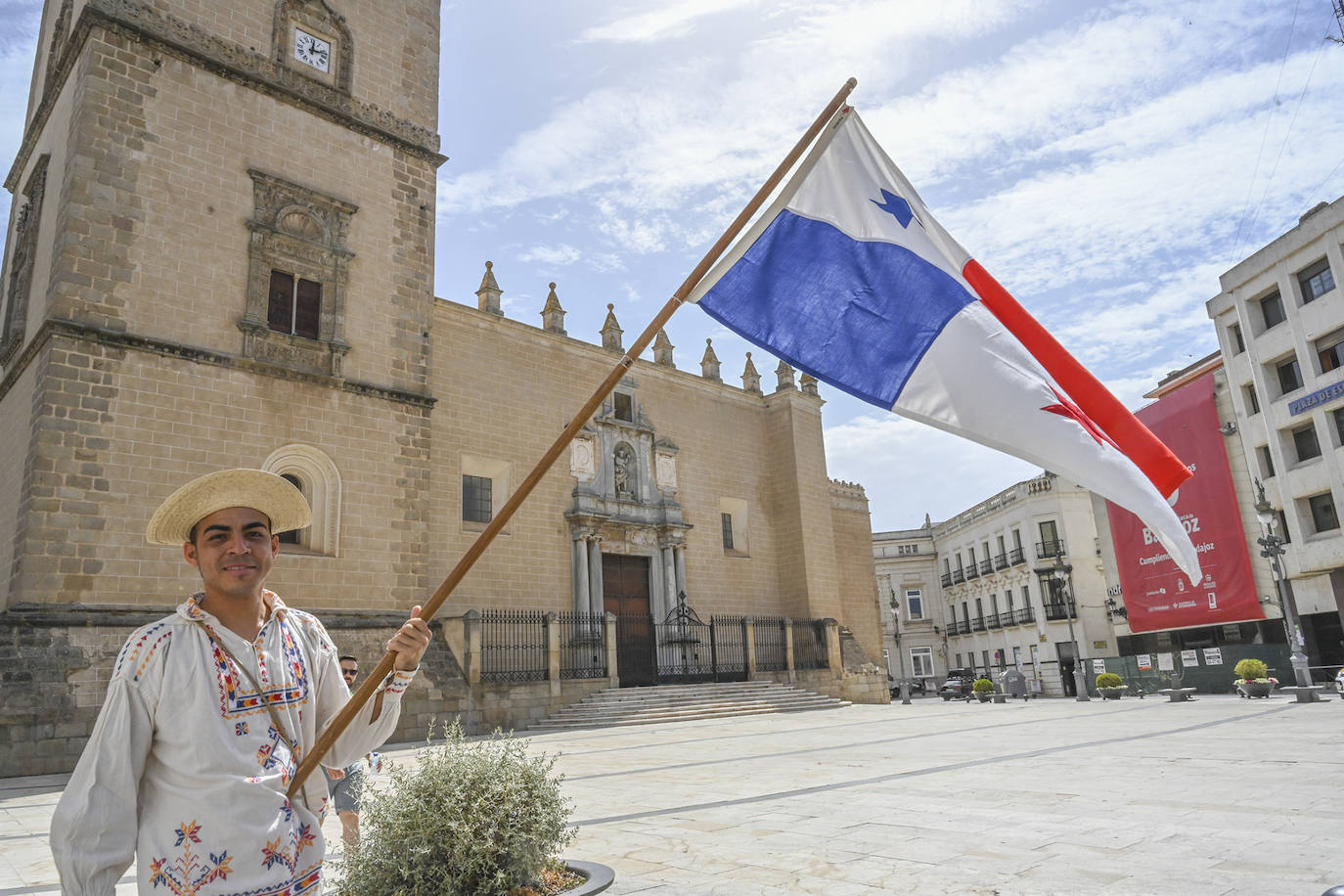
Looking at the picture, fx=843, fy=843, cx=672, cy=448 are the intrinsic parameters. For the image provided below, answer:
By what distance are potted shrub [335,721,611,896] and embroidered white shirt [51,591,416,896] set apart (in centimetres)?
146

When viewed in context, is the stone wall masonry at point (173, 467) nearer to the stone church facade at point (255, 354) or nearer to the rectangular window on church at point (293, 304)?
the stone church facade at point (255, 354)

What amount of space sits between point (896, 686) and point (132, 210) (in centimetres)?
3462

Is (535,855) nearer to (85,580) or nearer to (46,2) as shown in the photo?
(85,580)

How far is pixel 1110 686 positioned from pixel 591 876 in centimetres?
2334

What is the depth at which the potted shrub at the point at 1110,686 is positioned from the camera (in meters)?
23.4

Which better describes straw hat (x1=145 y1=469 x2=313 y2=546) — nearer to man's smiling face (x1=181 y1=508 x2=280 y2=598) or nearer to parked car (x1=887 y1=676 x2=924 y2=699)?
man's smiling face (x1=181 y1=508 x2=280 y2=598)

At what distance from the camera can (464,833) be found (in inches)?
150

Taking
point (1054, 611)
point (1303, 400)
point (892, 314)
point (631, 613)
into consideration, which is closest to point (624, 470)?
point (631, 613)

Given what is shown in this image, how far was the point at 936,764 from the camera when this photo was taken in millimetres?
8859

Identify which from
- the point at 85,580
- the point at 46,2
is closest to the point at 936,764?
the point at 85,580

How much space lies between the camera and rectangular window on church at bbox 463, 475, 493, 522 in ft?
63.7

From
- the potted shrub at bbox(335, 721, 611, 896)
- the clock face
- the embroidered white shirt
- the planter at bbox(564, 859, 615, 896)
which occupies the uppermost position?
the clock face

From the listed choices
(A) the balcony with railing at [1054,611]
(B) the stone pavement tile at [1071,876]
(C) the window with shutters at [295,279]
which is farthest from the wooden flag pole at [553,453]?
(A) the balcony with railing at [1054,611]

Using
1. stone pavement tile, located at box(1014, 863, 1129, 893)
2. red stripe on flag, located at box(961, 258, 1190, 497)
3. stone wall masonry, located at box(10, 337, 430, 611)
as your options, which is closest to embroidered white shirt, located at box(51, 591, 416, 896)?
stone pavement tile, located at box(1014, 863, 1129, 893)
